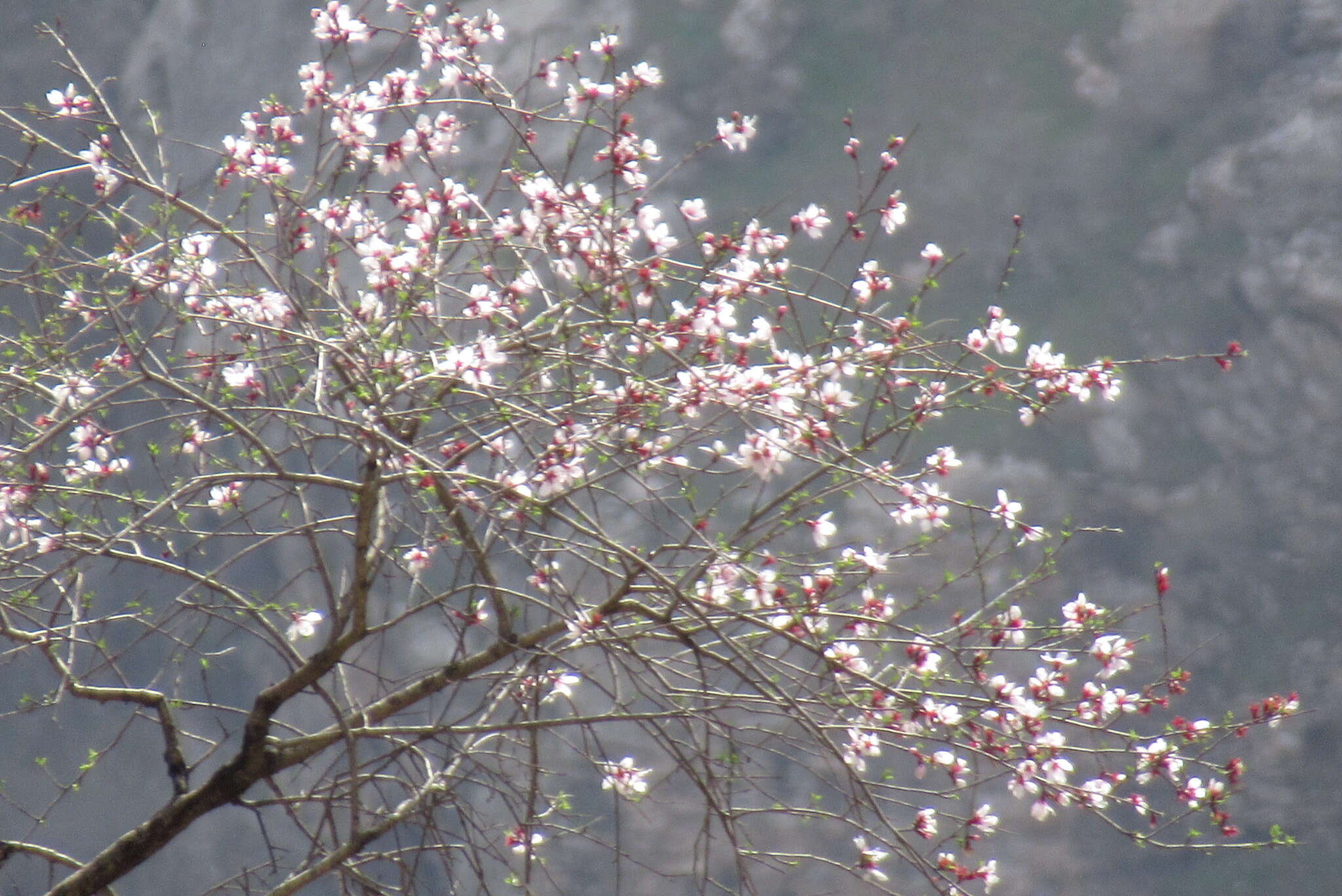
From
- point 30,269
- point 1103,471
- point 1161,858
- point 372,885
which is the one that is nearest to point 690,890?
point 1161,858

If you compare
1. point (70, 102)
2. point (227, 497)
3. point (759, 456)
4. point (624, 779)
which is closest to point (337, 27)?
point (70, 102)

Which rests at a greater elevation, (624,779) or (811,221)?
(811,221)

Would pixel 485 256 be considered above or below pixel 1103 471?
below

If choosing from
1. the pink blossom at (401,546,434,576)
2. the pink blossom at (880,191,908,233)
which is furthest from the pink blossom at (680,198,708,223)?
the pink blossom at (401,546,434,576)

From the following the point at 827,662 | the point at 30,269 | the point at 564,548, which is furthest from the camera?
the point at 30,269

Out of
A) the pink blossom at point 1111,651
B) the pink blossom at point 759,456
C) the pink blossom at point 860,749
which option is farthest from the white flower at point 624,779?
the pink blossom at point 1111,651

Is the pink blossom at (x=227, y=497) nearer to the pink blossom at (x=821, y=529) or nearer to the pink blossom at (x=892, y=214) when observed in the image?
the pink blossom at (x=821, y=529)

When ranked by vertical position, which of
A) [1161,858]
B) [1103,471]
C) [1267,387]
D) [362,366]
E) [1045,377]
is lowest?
[362,366]

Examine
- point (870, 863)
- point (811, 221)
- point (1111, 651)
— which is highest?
point (811, 221)

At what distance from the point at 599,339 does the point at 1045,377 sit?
2.41 ft

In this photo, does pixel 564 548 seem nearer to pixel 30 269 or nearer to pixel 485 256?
pixel 485 256

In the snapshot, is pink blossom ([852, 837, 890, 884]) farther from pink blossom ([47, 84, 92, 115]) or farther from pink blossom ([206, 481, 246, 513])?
pink blossom ([47, 84, 92, 115])

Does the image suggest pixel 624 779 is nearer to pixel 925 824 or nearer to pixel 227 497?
pixel 925 824

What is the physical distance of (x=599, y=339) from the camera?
2.07 meters
